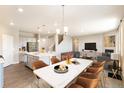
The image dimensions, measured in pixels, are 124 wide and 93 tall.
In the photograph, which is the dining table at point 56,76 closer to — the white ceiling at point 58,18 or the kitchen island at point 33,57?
the white ceiling at point 58,18

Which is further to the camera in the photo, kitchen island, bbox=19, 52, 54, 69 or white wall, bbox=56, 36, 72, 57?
kitchen island, bbox=19, 52, 54, 69

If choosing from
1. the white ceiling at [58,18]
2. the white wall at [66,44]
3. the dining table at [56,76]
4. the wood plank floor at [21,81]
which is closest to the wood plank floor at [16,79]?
the wood plank floor at [21,81]

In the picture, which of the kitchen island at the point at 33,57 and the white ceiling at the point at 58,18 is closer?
the white ceiling at the point at 58,18

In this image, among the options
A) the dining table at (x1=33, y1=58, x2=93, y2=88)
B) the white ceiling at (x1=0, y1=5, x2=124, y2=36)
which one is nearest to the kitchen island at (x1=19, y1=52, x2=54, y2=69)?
the white ceiling at (x1=0, y1=5, x2=124, y2=36)

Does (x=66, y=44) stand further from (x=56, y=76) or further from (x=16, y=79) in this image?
(x=56, y=76)

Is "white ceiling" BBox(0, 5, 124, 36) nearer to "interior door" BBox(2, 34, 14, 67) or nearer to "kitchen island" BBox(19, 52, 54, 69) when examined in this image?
"interior door" BBox(2, 34, 14, 67)

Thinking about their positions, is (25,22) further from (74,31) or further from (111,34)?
(111,34)

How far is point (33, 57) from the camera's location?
352 centimetres

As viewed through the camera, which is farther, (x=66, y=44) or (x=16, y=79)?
(x=66, y=44)

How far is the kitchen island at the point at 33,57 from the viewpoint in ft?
11.0

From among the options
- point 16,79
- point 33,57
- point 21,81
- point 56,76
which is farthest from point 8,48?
point 56,76

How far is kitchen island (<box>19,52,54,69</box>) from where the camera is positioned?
3346mm

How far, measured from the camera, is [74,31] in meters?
3.08
